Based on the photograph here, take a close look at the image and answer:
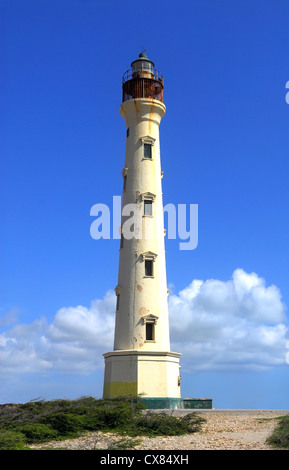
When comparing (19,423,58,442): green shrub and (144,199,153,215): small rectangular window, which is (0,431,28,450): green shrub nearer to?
(19,423,58,442): green shrub

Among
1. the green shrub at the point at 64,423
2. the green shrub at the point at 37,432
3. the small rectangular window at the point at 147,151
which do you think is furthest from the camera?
the small rectangular window at the point at 147,151

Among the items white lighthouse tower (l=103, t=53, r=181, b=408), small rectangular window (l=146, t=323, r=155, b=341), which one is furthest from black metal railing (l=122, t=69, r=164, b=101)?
small rectangular window (l=146, t=323, r=155, b=341)

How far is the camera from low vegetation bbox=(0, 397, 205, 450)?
1686cm

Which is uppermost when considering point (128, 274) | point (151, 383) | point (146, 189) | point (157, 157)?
point (157, 157)

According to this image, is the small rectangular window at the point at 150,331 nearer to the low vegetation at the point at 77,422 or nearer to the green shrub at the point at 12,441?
the low vegetation at the point at 77,422

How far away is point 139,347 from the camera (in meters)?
29.7

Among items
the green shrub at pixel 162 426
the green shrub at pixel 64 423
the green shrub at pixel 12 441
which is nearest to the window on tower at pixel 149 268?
the green shrub at pixel 162 426

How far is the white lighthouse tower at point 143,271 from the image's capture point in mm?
29172

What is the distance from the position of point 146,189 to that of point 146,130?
430cm

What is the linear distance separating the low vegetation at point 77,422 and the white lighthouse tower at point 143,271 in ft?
25.8

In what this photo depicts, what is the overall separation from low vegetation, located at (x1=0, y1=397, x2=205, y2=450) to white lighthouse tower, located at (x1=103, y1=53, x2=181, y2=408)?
25.8 feet
